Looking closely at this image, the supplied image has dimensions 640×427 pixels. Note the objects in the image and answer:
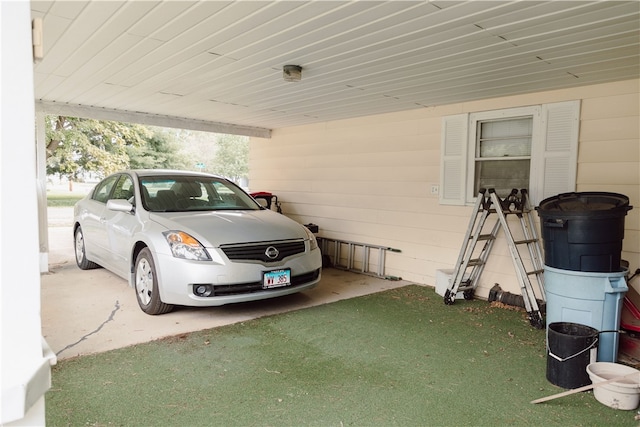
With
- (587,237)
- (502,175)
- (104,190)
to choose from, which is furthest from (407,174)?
(104,190)

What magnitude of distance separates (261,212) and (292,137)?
305cm

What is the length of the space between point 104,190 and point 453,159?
178 inches

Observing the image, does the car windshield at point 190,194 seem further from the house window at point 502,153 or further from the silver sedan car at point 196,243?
the house window at point 502,153

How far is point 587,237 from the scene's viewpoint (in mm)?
3045

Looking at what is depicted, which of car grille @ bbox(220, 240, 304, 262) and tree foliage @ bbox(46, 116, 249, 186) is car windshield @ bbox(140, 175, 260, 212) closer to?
car grille @ bbox(220, 240, 304, 262)

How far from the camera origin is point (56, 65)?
162 inches

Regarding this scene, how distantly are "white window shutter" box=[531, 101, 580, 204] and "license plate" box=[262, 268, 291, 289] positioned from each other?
9.21 feet

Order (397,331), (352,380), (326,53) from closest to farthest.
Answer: (352,380)
(326,53)
(397,331)

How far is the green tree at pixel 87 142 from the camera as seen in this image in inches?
553

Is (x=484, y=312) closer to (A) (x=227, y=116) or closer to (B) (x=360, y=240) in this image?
(B) (x=360, y=240)

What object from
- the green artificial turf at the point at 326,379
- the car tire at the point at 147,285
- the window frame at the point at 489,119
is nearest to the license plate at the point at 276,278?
the green artificial turf at the point at 326,379

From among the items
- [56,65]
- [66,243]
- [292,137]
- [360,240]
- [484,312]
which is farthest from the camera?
[66,243]

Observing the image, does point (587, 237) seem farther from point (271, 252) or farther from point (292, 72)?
point (292, 72)

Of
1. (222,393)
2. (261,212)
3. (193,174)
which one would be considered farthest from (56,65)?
(222,393)
